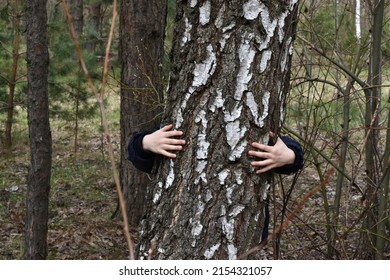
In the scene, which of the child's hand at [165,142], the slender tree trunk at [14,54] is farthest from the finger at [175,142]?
the slender tree trunk at [14,54]

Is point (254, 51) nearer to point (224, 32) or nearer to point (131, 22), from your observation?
point (224, 32)

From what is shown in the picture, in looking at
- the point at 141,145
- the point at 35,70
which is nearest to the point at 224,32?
the point at 141,145

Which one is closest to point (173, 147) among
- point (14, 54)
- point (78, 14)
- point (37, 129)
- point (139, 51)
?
point (37, 129)

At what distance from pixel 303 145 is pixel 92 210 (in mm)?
3923

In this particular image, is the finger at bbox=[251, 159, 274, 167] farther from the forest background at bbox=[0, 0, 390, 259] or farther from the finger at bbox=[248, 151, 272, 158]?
the forest background at bbox=[0, 0, 390, 259]

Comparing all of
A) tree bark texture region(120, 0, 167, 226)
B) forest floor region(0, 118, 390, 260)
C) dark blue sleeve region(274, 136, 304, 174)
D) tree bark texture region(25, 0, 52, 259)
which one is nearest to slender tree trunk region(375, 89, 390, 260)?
forest floor region(0, 118, 390, 260)

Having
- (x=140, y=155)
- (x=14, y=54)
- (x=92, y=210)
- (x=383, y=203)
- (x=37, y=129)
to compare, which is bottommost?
(x=92, y=210)

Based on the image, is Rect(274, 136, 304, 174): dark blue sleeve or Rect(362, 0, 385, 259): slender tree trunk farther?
Rect(362, 0, 385, 259): slender tree trunk

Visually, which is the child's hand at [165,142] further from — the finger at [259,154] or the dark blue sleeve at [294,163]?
the dark blue sleeve at [294,163]

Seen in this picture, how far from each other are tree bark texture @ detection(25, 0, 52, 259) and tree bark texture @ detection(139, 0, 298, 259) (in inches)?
91.2

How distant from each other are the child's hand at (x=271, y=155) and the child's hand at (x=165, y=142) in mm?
288

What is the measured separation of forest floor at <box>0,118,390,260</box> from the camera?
17.5ft

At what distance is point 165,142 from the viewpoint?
2533mm

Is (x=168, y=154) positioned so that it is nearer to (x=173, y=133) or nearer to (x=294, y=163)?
(x=173, y=133)
